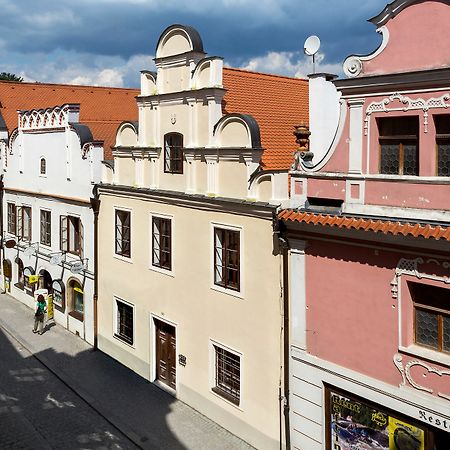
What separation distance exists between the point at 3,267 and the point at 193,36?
64.1 ft

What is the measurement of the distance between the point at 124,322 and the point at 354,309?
10559 millimetres

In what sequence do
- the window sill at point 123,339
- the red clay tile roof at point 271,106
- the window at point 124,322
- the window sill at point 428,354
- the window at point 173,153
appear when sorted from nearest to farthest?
1. the window sill at point 428,354
2. the red clay tile roof at point 271,106
3. the window at point 173,153
4. the window sill at point 123,339
5. the window at point 124,322

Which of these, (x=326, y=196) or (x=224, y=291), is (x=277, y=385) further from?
(x=326, y=196)

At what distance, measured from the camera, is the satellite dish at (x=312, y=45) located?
14297 millimetres

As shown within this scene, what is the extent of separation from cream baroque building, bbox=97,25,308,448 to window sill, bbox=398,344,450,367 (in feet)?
11.4

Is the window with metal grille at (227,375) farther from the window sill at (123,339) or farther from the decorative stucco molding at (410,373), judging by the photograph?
the decorative stucco molding at (410,373)

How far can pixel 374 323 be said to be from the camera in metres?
11.8

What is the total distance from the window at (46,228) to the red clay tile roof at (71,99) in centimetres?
757

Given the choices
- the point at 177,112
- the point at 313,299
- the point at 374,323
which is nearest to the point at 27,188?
the point at 177,112

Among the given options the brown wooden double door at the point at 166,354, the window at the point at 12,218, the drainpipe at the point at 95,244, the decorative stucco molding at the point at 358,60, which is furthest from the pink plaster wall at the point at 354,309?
the window at the point at 12,218

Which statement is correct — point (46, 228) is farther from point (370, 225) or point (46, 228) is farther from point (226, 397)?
point (370, 225)

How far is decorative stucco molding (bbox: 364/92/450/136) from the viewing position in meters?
10.4

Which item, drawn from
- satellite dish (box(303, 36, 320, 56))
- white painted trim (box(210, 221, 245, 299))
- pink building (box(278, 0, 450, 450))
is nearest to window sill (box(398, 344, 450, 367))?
pink building (box(278, 0, 450, 450))

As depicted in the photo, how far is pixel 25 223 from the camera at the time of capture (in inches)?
1077
